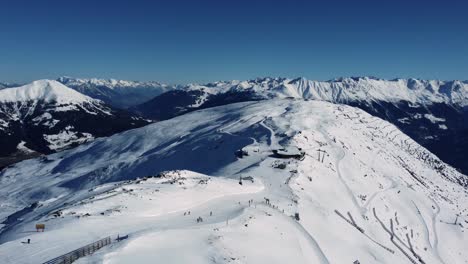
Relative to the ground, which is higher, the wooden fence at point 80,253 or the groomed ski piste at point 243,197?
the wooden fence at point 80,253

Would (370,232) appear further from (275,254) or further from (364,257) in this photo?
(275,254)

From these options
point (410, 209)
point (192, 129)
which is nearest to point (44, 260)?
point (410, 209)

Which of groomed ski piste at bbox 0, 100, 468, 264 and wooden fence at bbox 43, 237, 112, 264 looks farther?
groomed ski piste at bbox 0, 100, 468, 264

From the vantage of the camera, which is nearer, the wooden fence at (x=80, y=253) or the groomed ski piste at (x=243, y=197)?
the wooden fence at (x=80, y=253)

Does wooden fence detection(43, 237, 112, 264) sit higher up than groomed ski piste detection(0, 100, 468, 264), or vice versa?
wooden fence detection(43, 237, 112, 264)
